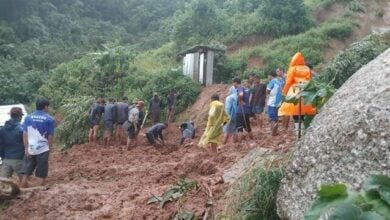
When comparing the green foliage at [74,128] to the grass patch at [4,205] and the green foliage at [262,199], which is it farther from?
the green foliage at [262,199]

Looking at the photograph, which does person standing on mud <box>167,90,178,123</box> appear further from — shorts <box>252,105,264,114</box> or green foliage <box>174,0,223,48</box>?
green foliage <box>174,0,223,48</box>

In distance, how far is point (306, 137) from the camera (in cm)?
430

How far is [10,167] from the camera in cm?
804

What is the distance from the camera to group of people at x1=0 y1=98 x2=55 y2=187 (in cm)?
785

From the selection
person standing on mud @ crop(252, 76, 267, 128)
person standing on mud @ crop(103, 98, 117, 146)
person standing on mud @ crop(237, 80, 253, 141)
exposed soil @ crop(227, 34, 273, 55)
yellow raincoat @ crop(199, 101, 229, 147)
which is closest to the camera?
yellow raincoat @ crop(199, 101, 229, 147)

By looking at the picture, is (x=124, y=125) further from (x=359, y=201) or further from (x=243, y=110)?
(x=359, y=201)

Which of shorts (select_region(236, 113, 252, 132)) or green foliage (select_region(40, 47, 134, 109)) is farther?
green foliage (select_region(40, 47, 134, 109))

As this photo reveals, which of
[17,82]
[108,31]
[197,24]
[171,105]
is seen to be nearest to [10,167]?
[171,105]

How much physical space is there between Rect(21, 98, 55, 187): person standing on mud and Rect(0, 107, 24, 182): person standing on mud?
149 mm

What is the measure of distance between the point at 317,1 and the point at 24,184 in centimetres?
2587

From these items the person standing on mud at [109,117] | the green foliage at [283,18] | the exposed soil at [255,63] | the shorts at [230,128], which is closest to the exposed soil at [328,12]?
the green foliage at [283,18]

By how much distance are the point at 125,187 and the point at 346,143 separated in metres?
4.62

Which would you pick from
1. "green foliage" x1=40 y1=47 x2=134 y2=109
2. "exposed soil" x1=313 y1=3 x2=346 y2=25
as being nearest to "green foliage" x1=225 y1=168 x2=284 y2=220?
"green foliage" x1=40 y1=47 x2=134 y2=109

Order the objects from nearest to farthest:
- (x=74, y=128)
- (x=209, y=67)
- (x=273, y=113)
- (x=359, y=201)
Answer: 1. (x=359, y=201)
2. (x=273, y=113)
3. (x=74, y=128)
4. (x=209, y=67)
